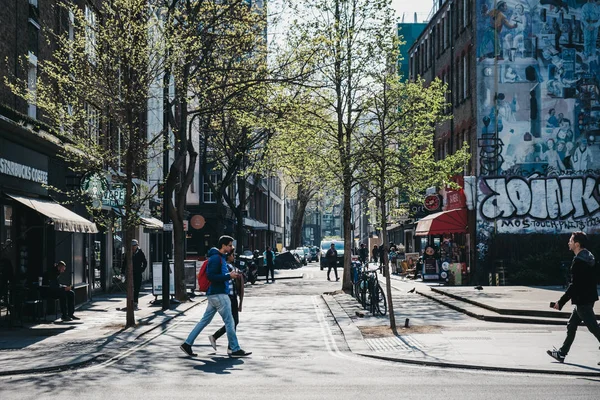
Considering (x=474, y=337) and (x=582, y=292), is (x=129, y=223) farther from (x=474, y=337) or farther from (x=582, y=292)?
(x=582, y=292)

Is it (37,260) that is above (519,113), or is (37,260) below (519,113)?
below

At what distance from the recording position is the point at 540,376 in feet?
36.2

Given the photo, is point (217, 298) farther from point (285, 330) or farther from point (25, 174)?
point (25, 174)

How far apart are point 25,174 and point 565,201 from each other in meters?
23.4

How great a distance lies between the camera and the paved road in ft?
31.9

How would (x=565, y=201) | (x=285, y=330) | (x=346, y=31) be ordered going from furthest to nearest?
(x=565, y=201) → (x=346, y=31) → (x=285, y=330)

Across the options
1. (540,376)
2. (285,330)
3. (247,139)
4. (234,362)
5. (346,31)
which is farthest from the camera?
(247,139)

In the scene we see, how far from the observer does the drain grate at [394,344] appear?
14008mm

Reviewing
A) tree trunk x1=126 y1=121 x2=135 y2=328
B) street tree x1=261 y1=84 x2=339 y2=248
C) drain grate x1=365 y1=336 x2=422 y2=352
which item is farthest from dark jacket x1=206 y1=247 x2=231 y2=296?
street tree x1=261 y1=84 x2=339 y2=248

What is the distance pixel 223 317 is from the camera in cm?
1348

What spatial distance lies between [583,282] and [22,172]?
43.2ft

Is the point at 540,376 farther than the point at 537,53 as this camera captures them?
No

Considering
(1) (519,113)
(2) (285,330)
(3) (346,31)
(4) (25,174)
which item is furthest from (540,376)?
(1) (519,113)

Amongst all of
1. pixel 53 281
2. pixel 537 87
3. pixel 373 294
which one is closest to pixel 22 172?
pixel 53 281
